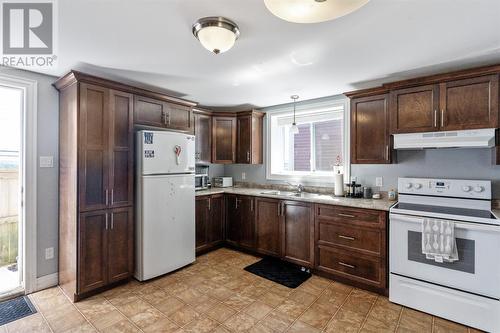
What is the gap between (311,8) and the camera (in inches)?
47.9

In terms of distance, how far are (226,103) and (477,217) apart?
331cm

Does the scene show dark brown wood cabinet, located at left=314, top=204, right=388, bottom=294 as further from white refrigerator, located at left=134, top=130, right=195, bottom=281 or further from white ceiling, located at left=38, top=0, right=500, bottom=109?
white refrigerator, located at left=134, top=130, right=195, bottom=281

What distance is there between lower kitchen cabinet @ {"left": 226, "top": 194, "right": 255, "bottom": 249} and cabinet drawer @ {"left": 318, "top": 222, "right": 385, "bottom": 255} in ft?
3.57

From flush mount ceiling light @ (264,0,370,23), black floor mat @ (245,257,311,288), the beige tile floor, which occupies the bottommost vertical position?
the beige tile floor

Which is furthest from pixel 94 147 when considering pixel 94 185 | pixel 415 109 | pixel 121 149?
pixel 415 109

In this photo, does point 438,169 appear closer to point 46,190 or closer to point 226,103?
point 226,103

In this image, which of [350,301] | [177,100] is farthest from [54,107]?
[350,301]

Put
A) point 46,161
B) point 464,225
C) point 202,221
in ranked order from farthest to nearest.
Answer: point 202,221 → point 46,161 → point 464,225

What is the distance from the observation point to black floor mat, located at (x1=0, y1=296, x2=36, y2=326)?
218 cm

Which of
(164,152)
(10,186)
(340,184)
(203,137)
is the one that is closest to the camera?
(164,152)

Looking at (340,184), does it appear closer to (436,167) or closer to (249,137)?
(436,167)

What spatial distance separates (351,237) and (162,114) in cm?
269

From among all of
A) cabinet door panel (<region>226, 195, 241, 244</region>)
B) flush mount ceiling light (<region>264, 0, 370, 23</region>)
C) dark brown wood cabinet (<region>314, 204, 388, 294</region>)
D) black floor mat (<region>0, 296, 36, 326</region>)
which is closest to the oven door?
dark brown wood cabinet (<region>314, 204, 388, 294</region>)

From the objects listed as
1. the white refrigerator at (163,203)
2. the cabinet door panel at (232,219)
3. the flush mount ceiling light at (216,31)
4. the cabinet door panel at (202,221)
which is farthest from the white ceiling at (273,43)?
the cabinet door panel at (232,219)
